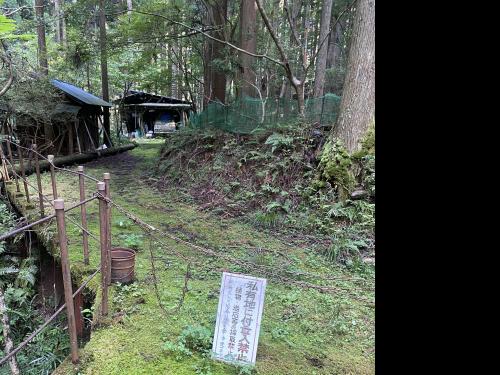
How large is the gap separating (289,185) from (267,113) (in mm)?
2635

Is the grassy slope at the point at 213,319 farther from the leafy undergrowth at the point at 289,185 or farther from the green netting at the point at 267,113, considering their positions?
the green netting at the point at 267,113

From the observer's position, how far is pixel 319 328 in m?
3.49

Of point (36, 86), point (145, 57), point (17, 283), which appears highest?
point (145, 57)

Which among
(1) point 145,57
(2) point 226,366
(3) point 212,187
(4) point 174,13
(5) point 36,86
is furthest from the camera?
(1) point 145,57

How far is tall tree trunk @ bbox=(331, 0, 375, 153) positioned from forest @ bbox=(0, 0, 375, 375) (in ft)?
0.08

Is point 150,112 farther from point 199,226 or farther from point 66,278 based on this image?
point 66,278

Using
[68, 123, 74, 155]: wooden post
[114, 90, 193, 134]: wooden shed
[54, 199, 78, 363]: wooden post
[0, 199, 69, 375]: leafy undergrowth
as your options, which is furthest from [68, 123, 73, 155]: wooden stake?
[54, 199, 78, 363]: wooden post

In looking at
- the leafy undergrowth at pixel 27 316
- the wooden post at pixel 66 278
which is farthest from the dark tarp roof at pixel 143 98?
the wooden post at pixel 66 278

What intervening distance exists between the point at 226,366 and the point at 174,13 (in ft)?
38.3
